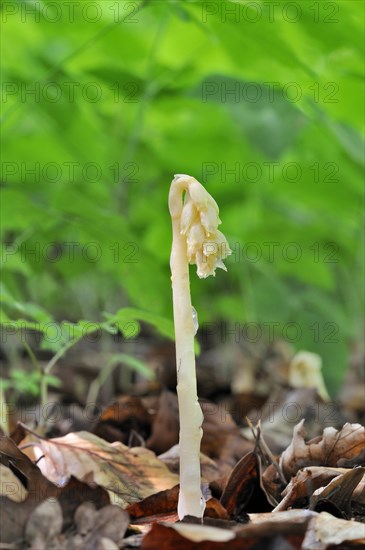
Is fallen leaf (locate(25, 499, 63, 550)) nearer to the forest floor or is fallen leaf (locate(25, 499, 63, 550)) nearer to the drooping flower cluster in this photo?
the forest floor

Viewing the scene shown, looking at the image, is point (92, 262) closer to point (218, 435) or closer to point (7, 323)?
point (218, 435)

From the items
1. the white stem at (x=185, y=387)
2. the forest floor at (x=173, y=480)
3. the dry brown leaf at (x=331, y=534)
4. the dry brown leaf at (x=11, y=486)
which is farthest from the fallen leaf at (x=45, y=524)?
the dry brown leaf at (x=331, y=534)

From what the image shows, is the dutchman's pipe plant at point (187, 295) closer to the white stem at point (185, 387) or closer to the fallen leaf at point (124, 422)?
the white stem at point (185, 387)

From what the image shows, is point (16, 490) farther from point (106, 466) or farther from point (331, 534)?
point (331, 534)

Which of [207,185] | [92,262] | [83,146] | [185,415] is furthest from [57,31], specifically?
[185,415]

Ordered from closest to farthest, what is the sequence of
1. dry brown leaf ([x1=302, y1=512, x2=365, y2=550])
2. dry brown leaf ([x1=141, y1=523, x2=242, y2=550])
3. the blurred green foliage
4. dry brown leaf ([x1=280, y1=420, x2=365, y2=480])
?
dry brown leaf ([x1=141, y1=523, x2=242, y2=550]) < dry brown leaf ([x1=302, y1=512, x2=365, y2=550]) < dry brown leaf ([x1=280, y1=420, x2=365, y2=480]) < the blurred green foliage

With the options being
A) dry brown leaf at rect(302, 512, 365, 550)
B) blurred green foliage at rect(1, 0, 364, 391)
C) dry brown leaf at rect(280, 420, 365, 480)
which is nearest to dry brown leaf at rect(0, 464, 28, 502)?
dry brown leaf at rect(302, 512, 365, 550)
